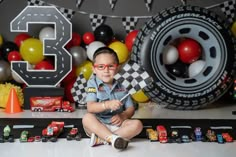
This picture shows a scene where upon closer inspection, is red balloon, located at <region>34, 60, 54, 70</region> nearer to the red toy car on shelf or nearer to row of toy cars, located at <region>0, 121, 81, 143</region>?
the red toy car on shelf

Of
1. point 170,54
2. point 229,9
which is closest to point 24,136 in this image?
point 170,54

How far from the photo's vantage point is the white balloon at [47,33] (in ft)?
9.80

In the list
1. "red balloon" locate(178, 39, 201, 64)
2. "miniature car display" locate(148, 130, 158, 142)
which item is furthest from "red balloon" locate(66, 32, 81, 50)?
"miniature car display" locate(148, 130, 158, 142)

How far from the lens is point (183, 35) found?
114 inches

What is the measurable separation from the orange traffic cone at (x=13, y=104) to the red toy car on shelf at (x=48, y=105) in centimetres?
10

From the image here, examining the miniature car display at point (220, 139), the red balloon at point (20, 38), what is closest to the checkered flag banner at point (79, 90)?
the red balloon at point (20, 38)

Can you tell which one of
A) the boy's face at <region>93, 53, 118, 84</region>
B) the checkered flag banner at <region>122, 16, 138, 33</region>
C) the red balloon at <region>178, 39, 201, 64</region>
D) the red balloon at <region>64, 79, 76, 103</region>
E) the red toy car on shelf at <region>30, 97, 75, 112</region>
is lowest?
the red toy car on shelf at <region>30, 97, 75, 112</region>

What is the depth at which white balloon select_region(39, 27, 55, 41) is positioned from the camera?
9.80 feet

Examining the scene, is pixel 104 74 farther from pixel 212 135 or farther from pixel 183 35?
pixel 183 35

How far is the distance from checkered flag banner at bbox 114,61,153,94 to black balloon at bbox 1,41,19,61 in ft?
3.80

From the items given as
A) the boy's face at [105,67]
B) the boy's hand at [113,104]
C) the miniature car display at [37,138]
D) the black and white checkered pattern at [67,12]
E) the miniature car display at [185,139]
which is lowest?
the miniature car display at [37,138]

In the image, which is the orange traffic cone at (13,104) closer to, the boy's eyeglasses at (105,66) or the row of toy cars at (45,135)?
the row of toy cars at (45,135)

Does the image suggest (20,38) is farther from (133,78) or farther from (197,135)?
(197,135)

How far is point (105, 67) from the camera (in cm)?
211
